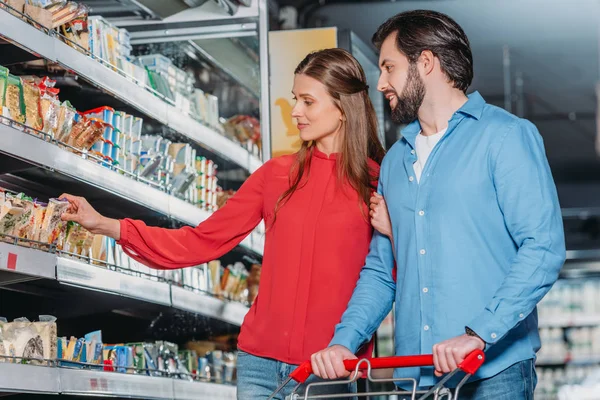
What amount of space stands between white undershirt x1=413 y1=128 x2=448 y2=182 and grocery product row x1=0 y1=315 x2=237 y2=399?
1.22 m

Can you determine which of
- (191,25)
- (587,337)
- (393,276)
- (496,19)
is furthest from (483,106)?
(587,337)

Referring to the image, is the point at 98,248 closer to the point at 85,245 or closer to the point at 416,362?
the point at 85,245

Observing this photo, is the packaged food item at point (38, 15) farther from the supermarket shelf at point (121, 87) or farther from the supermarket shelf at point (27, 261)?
the supermarket shelf at point (27, 261)

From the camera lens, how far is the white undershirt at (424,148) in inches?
102

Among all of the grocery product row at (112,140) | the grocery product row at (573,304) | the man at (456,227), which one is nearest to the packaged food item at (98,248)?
the grocery product row at (112,140)

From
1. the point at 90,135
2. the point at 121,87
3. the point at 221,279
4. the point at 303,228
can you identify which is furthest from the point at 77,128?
the point at 221,279

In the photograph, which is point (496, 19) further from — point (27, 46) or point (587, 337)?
point (27, 46)

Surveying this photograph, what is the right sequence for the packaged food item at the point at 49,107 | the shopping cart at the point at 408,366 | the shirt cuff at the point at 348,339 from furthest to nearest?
1. the packaged food item at the point at 49,107
2. the shirt cuff at the point at 348,339
3. the shopping cart at the point at 408,366

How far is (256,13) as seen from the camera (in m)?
4.46

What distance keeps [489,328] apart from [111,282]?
153 cm

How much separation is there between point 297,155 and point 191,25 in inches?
61.0

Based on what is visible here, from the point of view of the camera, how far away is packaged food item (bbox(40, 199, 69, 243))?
9.70ft

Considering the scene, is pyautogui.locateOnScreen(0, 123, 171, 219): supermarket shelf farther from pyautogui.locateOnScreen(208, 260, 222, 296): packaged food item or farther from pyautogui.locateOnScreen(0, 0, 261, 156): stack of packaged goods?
pyautogui.locateOnScreen(208, 260, 222, 296): packaged food item

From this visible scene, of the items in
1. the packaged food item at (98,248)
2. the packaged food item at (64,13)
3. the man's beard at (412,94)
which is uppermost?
the packaged food item at (64,13)
